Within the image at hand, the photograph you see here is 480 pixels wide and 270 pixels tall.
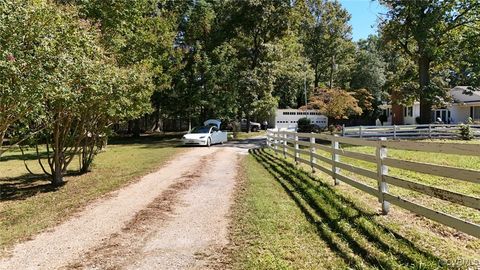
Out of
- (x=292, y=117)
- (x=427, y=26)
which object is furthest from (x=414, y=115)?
(x=427, y=26)

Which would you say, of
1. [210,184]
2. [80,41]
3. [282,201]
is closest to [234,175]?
[210,184]

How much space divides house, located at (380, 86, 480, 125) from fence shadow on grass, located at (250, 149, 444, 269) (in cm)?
3097

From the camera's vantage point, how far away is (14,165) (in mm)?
20438

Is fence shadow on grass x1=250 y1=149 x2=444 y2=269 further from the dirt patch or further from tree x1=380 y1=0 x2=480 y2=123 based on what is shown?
tree x1=380 y1=0 x2=480 y2=123

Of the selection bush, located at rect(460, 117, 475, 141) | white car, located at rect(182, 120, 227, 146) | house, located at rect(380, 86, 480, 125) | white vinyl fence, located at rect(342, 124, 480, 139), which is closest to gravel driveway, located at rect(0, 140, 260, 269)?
white car, located at rect(182, 120, 227, 146)

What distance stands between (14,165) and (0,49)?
1517 centimetres

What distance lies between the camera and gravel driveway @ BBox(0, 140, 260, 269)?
533 cm

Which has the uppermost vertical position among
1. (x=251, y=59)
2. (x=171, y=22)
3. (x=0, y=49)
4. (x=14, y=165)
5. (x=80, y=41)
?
(x=171, y=22)

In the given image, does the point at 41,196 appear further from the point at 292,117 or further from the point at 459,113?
the point at 459,113

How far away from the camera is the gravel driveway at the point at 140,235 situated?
5.33 meters

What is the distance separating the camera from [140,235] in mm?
6484

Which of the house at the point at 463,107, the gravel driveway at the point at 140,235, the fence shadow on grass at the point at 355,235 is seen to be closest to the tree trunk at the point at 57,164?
the gravel driveway at the point at 140,235

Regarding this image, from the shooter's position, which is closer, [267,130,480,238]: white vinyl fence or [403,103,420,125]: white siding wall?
[267,130,480,238]: white vinyl fence

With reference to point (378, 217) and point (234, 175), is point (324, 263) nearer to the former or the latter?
point (378, 217)
